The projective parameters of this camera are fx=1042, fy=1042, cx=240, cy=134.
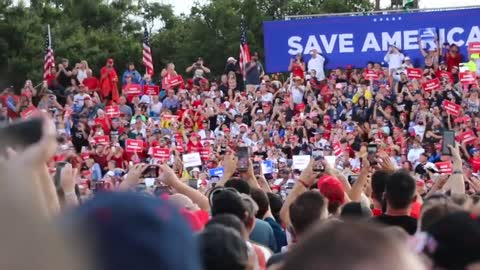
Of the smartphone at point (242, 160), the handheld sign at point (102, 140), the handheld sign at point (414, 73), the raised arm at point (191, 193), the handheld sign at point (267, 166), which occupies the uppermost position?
the raised arm at point (191, 193)

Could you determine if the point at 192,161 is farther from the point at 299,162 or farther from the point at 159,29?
the point at 159,29

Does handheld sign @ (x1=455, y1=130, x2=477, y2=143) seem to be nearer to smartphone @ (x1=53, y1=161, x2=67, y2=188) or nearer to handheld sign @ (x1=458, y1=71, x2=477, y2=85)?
handheld sign @ (x1=458, y1=71, x2=477, y2=85)

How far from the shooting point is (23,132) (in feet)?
4.53

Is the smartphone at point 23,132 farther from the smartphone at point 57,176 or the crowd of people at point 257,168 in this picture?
the smartphone at point 57,176

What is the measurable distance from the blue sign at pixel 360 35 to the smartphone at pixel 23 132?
24.1 metres

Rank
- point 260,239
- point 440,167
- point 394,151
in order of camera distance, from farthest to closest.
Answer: point 394,151, point 440,167, point 260,239

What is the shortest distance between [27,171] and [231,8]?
55.8 metres

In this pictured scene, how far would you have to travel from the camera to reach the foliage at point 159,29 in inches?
→ 1938

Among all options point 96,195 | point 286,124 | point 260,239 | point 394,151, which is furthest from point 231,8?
point 96,195

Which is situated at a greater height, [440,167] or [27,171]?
[27,171]

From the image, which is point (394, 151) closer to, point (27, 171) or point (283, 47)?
point (283, 47)

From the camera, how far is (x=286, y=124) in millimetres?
23047

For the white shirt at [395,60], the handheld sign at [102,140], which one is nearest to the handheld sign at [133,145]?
the handheld sign at [102,140]

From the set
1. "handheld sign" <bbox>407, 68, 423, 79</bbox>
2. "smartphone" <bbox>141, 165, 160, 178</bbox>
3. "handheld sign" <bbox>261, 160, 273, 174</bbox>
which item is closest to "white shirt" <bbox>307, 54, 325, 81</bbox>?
"handheld sign" <bbox>407, 68, 423, 79</bbox>
